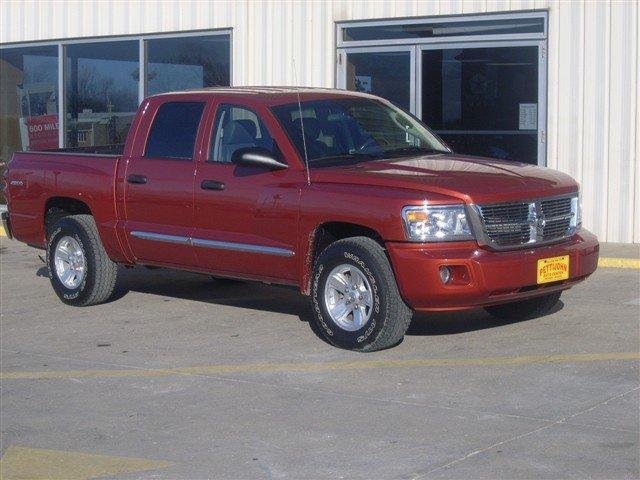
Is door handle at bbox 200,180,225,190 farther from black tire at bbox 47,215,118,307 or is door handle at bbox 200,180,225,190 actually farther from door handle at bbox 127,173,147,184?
black tire at bbox 47,215,118,307

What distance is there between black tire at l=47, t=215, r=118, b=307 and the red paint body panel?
0.16 metres

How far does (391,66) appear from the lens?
15008 mm

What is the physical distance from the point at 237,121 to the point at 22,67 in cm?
1044

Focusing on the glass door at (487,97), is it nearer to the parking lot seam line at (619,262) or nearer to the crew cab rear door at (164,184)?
the parking lot seam line at (619,262)

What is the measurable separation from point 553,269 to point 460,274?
0.83 m

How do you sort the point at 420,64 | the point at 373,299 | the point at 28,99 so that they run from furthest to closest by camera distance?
the point at 28,99, the point at 420,64, the point at 373,299

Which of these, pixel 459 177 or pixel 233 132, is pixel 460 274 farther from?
pixel 233 132

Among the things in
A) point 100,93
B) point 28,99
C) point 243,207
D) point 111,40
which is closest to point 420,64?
point 111,40

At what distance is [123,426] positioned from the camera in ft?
21.7

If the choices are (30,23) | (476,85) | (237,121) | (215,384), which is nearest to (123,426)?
(215,384)

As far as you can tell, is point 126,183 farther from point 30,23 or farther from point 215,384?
point 30,23

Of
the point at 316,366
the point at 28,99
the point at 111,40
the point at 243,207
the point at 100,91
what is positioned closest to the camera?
the point at 316,366

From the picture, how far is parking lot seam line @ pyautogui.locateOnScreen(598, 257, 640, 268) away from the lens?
1186 centimetres

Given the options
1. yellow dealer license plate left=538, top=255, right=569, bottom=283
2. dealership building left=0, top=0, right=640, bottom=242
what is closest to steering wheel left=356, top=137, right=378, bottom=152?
yellow dealer license plate left=538, top=255, right=569, bottom=283
